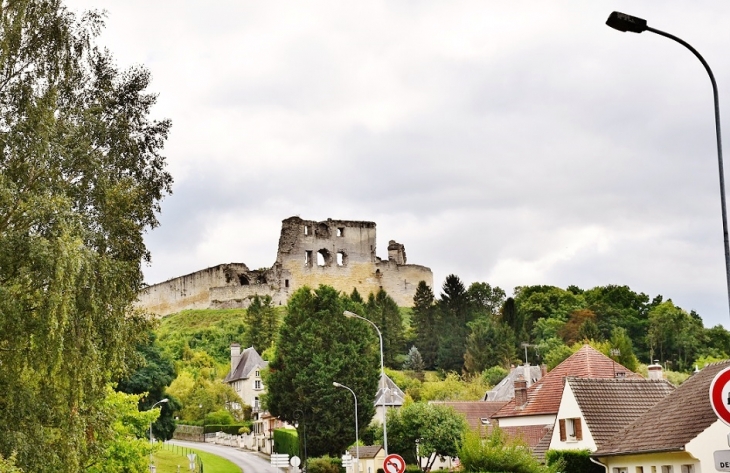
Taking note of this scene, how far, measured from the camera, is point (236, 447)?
284 feet

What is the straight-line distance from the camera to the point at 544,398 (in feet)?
154

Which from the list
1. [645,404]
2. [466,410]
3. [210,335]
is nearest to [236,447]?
[466,410]

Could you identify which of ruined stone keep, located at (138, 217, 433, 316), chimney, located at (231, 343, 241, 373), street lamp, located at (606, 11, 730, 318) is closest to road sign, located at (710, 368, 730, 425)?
street lamp, located at (606, 11, 730, 318)

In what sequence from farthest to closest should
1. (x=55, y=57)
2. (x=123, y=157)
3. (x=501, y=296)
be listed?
(x=501, y=296), (x=123, y=157), (x=55, y=57)

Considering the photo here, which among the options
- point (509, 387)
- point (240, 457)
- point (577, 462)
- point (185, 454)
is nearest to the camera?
point (577, 462)

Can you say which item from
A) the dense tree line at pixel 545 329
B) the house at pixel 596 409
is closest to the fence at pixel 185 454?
the house at pixel 596 409

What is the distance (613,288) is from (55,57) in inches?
5077

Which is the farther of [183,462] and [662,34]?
[183,462]

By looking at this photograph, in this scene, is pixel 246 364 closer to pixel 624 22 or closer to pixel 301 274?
pixel 301 274

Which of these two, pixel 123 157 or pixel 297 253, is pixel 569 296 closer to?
Result: pixel 297 253

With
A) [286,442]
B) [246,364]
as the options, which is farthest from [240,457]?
[246,364]

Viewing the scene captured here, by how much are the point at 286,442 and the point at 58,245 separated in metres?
54.2

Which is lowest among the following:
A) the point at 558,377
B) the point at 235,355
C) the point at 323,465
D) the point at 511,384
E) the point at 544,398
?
the point at 323,465

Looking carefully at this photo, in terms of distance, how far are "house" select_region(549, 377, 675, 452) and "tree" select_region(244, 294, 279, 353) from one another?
76869 millimetres
